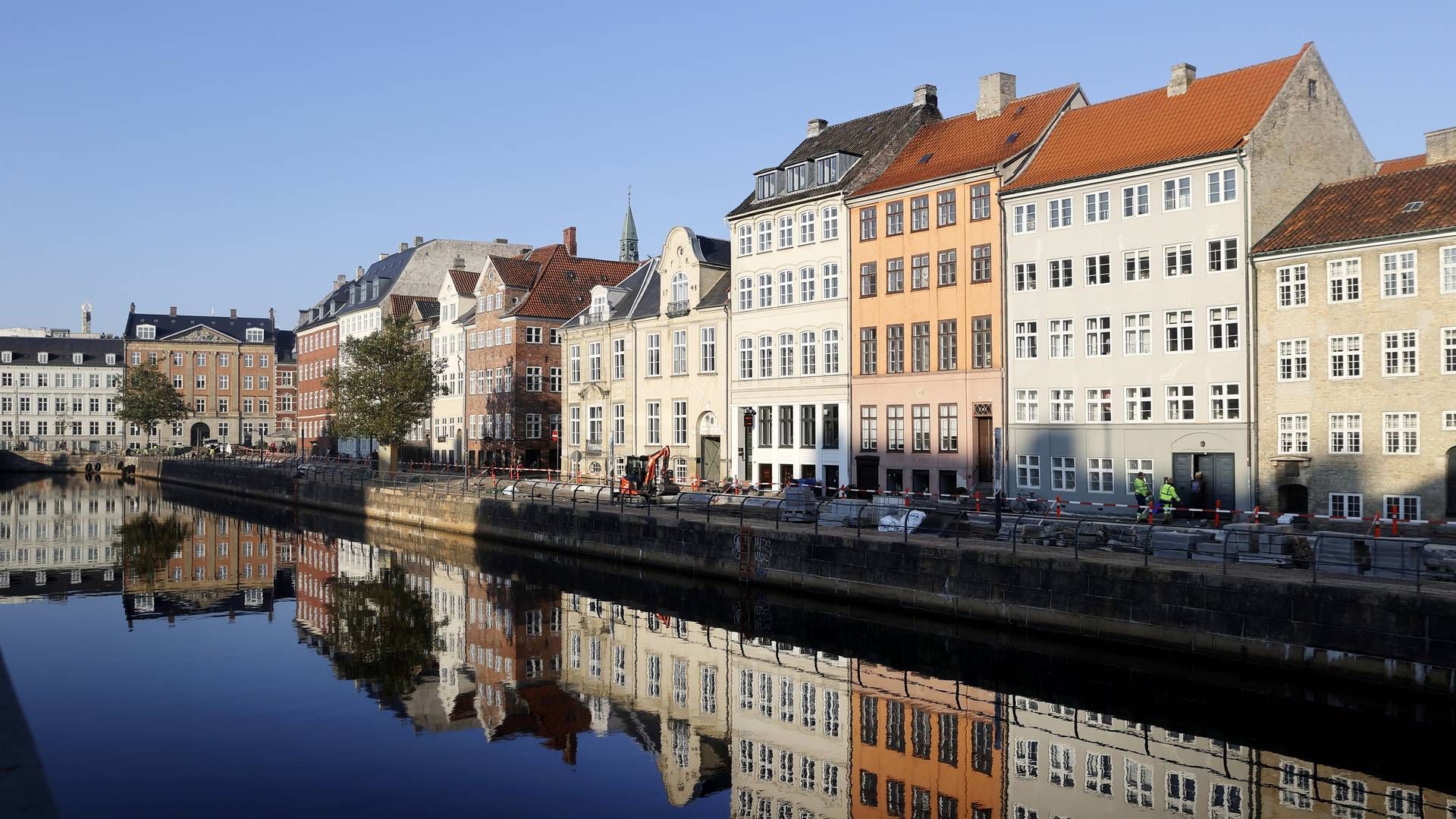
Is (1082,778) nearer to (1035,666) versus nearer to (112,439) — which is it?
(1035,666)

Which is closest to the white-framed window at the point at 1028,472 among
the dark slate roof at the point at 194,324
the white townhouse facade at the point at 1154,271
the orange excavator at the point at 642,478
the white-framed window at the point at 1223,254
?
the white townhouse facade at the point at 1154,271

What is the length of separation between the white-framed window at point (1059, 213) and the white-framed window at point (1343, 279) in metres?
9.37

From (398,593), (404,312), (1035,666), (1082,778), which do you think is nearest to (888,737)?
(1082,778)

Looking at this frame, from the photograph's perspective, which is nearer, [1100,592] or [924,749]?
[924,749]

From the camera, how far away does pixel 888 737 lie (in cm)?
2006

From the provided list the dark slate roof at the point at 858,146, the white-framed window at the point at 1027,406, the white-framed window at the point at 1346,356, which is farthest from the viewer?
the dark slate roof at the point at 858,146

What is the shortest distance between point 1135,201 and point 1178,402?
275 inches

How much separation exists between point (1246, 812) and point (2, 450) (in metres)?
129

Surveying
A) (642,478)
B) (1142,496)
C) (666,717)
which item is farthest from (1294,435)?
(642,478)

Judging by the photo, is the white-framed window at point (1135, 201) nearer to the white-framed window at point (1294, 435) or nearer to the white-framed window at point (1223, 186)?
the white-framed window at point (1223, 186)

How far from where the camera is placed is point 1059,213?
141ft

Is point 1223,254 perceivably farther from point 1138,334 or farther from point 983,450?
point 983,450

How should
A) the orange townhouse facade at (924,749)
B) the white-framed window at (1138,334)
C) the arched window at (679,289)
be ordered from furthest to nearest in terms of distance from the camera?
the arched window at (679,289) < the white-framed window at (1138,334) < the orange townhouse facade at (924,749)

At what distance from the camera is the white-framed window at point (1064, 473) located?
42281 millimetres
